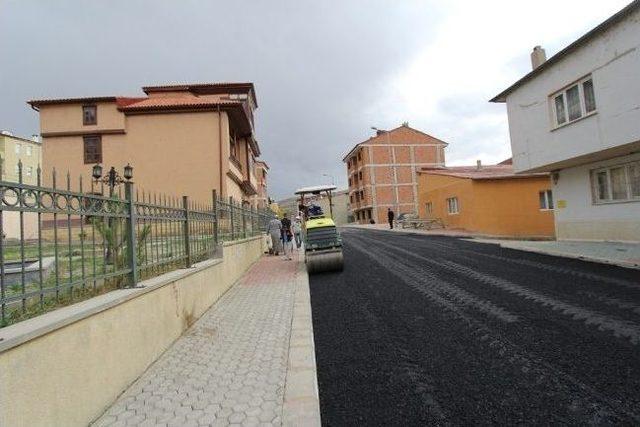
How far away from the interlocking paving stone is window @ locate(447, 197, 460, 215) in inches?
905

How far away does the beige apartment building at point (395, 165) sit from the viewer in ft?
176

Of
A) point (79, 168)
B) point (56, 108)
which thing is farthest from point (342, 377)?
point (56, 108)

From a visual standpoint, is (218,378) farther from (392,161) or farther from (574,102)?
(392,161)

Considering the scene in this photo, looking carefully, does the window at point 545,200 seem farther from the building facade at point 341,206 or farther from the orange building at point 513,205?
the building facade at point 341,206

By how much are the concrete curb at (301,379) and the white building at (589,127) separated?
35.4 feet

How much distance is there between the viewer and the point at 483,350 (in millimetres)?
4414

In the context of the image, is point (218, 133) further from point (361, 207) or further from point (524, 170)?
point (361, 207)

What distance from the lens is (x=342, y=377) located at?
3.96 m

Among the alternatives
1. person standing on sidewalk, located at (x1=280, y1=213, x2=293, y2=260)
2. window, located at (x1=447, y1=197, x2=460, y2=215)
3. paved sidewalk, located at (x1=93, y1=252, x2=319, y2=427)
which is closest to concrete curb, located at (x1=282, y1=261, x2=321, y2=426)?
Answer: paved sidewalk, located at (x1=93, y1=252, x2=319, y2=427)

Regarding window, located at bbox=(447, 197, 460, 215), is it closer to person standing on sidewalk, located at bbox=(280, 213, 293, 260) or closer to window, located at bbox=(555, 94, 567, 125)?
window, located at bbox=(555, 94, 567, 125)

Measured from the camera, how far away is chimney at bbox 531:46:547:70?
1727cm

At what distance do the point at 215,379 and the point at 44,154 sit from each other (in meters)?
25.3

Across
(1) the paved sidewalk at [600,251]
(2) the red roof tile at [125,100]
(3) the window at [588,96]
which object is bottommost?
(1) the paved sidewalk at [600,251]

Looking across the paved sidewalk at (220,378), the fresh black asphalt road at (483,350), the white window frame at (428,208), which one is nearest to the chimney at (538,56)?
the fresh black asphalt road at (483,350)
